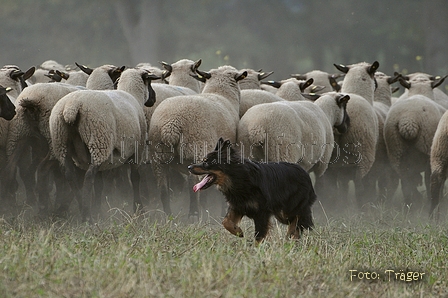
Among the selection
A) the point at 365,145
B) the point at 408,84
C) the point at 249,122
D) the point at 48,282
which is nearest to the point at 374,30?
the point at 408,84

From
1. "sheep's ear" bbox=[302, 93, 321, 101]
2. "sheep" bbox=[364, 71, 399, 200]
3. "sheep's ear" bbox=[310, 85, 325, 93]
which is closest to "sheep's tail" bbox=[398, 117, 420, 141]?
"sheep" bbox=[364, 71, 399, 200]

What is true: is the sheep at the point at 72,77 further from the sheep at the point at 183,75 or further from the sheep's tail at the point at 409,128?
the sheep's tail at the point at 409,128

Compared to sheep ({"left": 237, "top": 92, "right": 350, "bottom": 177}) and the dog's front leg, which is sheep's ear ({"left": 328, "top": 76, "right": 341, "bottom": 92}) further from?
the dog's front leg

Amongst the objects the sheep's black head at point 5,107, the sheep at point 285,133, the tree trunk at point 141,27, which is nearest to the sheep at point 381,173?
the sheep at point 285,133

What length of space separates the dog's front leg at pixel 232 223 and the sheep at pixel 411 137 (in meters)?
4.95

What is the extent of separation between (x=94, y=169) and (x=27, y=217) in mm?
895

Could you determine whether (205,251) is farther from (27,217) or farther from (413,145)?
(413,145)

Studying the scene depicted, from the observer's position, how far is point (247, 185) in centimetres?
637

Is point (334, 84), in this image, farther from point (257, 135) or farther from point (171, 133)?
point (171, 133)

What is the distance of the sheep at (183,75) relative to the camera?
11570 mm

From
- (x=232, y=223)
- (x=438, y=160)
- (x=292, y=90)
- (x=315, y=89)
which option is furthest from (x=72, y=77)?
(x=232, y=223)

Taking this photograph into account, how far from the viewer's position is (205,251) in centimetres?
580

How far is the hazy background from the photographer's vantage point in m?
32.3

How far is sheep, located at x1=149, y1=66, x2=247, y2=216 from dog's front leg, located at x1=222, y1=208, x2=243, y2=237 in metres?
2.37
